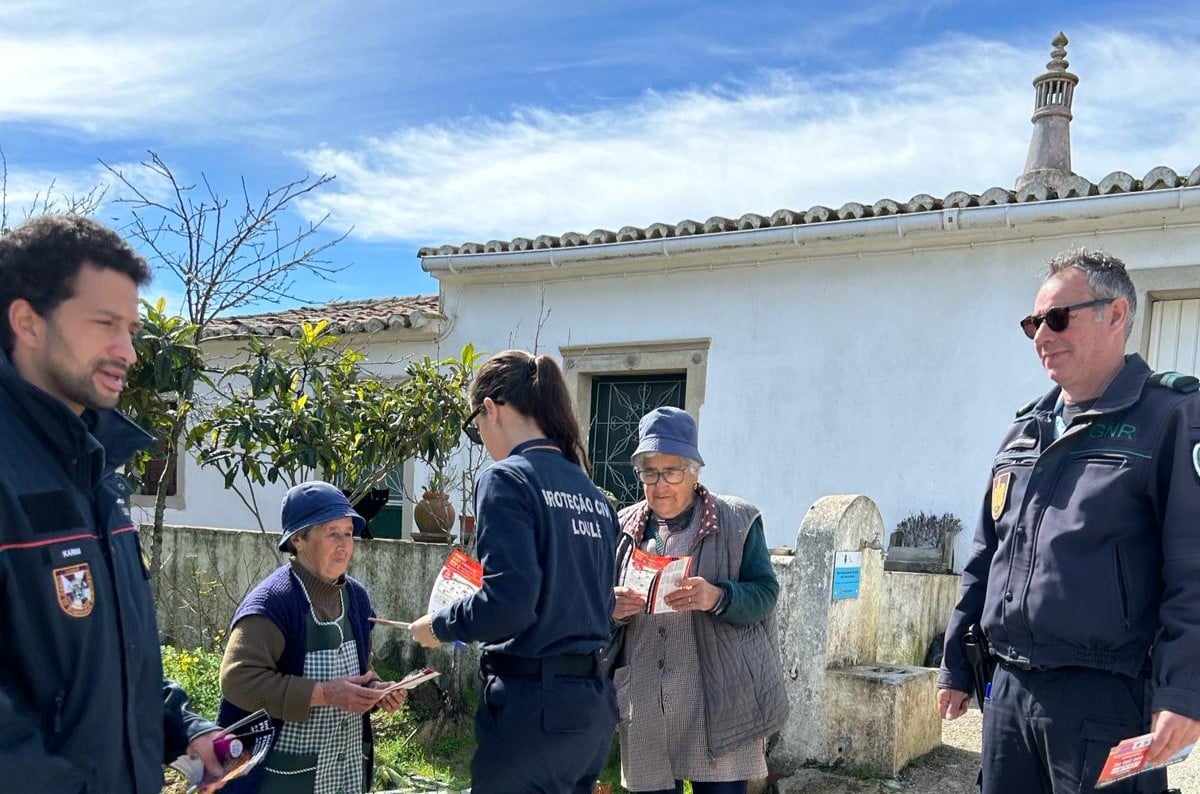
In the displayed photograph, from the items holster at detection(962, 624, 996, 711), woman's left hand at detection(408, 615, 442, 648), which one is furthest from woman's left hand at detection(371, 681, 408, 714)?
holster at detection(962, 624, 996, 711)

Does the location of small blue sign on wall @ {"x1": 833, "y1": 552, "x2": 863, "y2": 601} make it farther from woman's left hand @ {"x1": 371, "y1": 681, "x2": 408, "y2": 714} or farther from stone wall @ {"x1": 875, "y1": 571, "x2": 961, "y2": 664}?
woman's left hand @ {"x1": 371, "y1": 681, "x2": 408, "y2": 714}

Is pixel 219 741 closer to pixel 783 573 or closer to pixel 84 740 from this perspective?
pixel 84 740

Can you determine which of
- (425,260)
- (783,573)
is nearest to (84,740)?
(783,573)

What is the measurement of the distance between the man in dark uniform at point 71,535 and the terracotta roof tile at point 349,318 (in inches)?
294

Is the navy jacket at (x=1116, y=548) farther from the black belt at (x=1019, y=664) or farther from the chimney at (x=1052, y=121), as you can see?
the chimney at (x=1052, y=121)

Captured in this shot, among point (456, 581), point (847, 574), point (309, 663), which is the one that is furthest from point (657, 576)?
point (847, 574)

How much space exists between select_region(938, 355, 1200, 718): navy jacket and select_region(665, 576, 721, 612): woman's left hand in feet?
3.04

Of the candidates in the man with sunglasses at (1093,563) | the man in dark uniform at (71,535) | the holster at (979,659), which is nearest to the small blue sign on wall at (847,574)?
the holster at (979,659)

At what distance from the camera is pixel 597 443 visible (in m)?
9.49

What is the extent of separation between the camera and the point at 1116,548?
2.51 m

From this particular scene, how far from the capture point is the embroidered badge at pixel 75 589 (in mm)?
1722

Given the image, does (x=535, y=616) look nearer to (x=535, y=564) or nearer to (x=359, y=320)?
(x=535, y=564)

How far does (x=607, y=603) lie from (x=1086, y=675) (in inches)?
50.5

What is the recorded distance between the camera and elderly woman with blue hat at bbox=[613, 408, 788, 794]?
3.42 m
